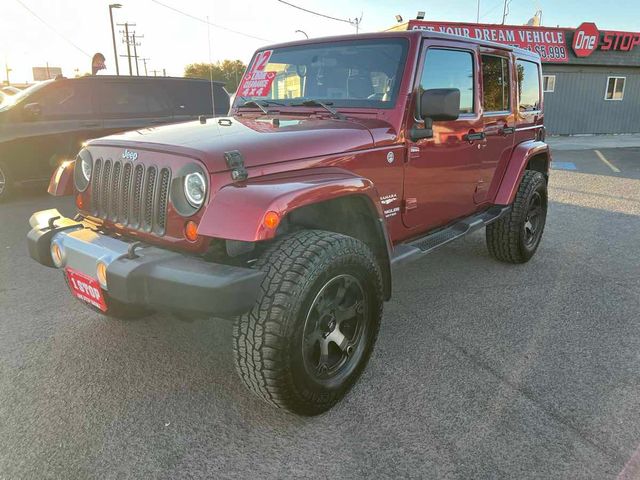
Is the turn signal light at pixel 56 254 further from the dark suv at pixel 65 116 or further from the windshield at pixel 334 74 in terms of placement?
the dark suv at pixel 65 116

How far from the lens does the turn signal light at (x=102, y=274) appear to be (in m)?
2.22

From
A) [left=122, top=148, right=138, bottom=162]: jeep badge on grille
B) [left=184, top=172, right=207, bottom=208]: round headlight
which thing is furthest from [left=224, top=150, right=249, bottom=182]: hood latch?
[left=122, top=148, right=138, bottom=162]: jeep badge on grille

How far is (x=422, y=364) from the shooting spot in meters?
2.94

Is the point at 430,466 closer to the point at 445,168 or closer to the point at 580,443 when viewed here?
the point at 580,443

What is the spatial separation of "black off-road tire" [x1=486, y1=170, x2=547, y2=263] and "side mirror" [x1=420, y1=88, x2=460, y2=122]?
178 centimetres

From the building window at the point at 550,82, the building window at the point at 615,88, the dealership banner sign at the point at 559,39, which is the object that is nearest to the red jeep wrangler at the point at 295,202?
the dealership banner sign at the point at 559,39

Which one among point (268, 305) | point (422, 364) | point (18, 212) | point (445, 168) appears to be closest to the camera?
point (268, 305)

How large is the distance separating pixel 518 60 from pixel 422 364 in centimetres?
313

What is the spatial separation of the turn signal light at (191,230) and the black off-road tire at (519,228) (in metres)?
3.12

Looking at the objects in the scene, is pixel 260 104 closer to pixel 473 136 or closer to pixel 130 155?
pixel 130 155

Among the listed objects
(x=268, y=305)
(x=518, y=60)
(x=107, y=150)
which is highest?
(x=518, y=60)

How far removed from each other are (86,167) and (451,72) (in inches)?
100

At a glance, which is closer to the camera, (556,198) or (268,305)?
(268,305)

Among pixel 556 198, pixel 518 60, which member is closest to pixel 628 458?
pixel 518 60
